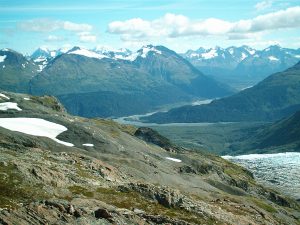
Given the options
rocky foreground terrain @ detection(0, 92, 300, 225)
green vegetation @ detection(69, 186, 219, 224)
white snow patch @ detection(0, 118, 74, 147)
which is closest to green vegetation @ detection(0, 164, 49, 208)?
rocky foreground terrain @ detection(0, 92, 300, 225)

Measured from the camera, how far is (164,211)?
70812mm

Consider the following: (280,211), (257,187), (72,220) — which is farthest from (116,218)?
(257,187)

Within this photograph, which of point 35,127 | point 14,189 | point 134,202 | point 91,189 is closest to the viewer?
point 14,189

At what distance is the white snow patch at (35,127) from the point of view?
11862 cm

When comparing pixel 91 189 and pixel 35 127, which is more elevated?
pixel 35 127

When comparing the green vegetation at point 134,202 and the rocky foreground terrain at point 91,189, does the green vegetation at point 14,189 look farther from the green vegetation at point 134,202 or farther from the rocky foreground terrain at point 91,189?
the green vegetation at point 134,202

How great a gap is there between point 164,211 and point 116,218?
52.6 feet

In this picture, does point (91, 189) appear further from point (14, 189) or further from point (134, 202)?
point (14, 189)

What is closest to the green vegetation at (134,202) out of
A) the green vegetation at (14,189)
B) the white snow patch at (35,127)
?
the green vegetation at (14,189)

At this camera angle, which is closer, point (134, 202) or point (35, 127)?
point (134, 202)

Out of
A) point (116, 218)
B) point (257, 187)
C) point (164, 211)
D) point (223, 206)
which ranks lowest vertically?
point (257, 187)

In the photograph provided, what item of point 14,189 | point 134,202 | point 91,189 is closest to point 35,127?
point 91,189

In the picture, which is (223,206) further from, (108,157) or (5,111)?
(5,111)

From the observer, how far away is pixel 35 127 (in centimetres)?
12431
